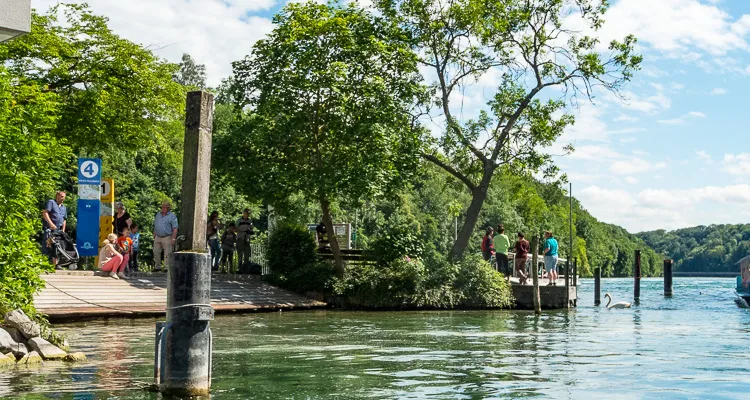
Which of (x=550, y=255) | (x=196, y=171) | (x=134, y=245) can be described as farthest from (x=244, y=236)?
(x=196, y=171)

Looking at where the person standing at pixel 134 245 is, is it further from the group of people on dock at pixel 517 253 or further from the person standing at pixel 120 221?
the group of people on dock at pixel 517 253

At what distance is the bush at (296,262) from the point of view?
103 ft

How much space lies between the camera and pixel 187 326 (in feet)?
31.2

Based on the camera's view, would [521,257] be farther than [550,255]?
No

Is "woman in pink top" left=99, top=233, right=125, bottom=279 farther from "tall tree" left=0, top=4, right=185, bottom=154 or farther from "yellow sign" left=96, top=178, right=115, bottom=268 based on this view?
"tall tree" left=0, top=4, right=185, bottom=154

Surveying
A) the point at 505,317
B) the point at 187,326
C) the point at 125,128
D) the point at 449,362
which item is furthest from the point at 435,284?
the point at 187,326

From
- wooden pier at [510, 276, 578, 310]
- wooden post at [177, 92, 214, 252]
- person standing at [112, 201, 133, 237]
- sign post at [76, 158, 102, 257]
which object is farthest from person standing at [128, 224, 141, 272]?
wooden post at [177, 92, 214, 252]

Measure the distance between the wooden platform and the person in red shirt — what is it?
1.38 ft

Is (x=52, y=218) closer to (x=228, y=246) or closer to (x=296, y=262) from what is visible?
(x=228, y=246)

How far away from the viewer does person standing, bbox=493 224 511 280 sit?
110 feet

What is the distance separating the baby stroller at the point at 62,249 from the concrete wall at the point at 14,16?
968 cm

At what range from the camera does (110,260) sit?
26078 millimetres

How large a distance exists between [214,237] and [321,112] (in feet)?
16.9

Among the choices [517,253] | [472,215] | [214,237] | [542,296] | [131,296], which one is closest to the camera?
[131,296]
